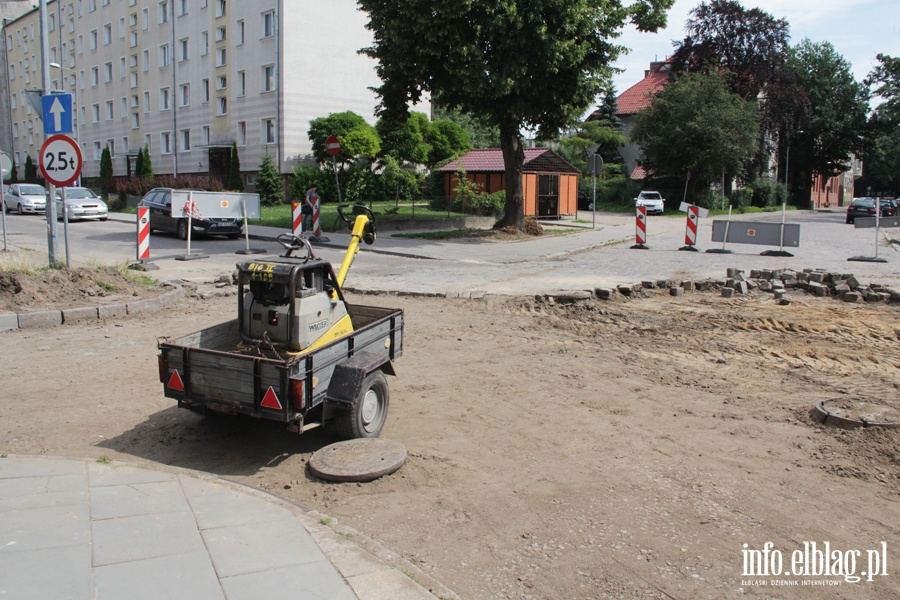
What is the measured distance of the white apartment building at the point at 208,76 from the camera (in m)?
40.1

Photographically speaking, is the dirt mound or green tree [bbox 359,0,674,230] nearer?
the dirt mound

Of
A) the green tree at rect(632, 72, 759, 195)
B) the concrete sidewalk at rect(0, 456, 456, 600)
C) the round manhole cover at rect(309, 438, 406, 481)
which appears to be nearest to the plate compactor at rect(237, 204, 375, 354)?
the round manhole cover at rect(309, 438, 406, 481)

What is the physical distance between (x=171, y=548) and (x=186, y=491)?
83cm

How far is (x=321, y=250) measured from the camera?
66.0 ft

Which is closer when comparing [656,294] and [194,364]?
[194,364]

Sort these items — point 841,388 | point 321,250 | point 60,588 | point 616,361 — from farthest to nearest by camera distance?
point 321,250, point 616,361, point 841,388, point 60,588

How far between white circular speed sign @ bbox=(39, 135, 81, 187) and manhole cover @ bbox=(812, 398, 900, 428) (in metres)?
11.4

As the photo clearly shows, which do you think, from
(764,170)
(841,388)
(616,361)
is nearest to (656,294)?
(616,361)

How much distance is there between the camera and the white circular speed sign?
38.4 feet

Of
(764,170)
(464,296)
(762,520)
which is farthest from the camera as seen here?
(764,170)

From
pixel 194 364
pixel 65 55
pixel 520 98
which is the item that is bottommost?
pixel 194 364

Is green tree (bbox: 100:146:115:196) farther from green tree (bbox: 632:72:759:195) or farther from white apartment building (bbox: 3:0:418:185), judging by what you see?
green tree (bbox: 632:72:759:195)

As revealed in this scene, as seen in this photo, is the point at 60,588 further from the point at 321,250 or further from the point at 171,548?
the point at 321,250

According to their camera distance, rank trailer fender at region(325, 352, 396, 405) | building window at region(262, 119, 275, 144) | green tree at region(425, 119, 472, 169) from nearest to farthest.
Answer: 1. trailer fender at region(325, 352, 396, 405)
2. building window at region(262, 119, 275, 144)
3. green tree at region(425, 119, 472, 169)
